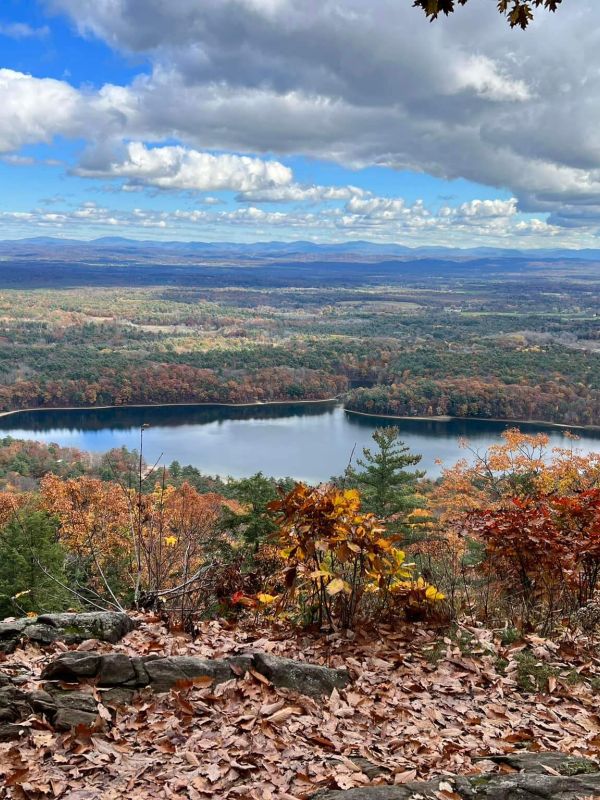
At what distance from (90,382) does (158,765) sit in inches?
2979

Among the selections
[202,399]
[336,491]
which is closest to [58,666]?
[336,491]

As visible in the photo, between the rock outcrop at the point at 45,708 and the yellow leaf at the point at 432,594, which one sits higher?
the yellow leaf at the point at 432,594

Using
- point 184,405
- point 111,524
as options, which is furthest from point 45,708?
point 184,405

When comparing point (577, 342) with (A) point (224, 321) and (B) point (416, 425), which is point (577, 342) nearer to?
(B) point (416, 425)

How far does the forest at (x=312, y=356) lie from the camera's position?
221ft

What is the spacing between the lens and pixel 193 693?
3.68 meters

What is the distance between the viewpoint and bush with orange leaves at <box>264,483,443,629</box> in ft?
13.6

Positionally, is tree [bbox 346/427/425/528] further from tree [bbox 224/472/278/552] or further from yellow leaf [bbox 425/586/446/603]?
yellow leaf [bbox 425/586/446/603]

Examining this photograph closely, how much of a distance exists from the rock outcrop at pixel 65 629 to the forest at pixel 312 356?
61529 mm

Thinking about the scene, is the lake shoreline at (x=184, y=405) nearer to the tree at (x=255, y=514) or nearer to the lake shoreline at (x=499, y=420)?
the lake shoreline at (x=499, y=420)

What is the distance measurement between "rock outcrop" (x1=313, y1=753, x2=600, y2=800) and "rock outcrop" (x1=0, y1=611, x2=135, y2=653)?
1987mm

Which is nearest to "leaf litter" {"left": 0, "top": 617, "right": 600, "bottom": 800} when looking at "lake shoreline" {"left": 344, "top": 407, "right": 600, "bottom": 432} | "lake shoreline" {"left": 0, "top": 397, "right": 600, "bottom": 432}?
"lake shoreline" {"left": 344, "top": 407, "right": 600, "bottom": 432}

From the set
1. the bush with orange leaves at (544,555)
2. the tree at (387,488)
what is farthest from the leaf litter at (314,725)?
the tree at (387,488)

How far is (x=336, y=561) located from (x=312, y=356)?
288 feet
